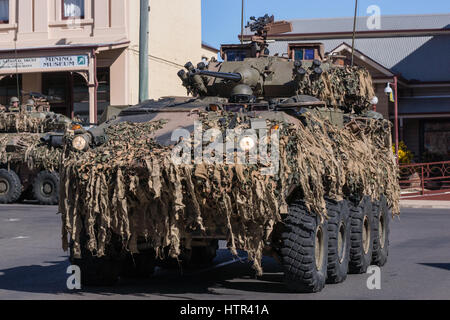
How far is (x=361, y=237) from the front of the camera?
36.1 feet

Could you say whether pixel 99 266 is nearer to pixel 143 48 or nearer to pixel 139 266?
pixel 139 266

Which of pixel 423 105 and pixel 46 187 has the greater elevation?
pixel 423 105

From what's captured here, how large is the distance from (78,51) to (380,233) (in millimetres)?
20576

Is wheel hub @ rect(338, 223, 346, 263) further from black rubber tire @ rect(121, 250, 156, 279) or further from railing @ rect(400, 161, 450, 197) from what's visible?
A: railing @ rect(400, 161, 450, 197)

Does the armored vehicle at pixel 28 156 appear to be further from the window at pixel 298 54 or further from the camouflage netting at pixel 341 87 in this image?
the camouflage netting at pixel 341 87

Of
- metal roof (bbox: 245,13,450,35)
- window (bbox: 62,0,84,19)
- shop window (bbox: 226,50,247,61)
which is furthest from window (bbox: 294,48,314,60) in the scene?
metal roof (bbox: 245,13,450,35)

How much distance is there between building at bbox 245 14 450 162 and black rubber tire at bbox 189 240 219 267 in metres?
22.5

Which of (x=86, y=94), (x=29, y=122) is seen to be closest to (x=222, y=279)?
(x=29, y=122)

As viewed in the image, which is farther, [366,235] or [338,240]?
[366,235]

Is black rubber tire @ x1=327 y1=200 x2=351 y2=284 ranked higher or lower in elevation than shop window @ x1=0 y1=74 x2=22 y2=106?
lower

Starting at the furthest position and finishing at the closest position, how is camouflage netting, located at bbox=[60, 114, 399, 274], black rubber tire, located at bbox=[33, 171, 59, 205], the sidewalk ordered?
the sidewalk
black rubber tire, located at bbox=[33, 171, 59, 205]
camouflage netting, located at bbox=[60, 114, 399, 274]

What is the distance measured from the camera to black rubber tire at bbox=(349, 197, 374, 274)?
36.0 feet
